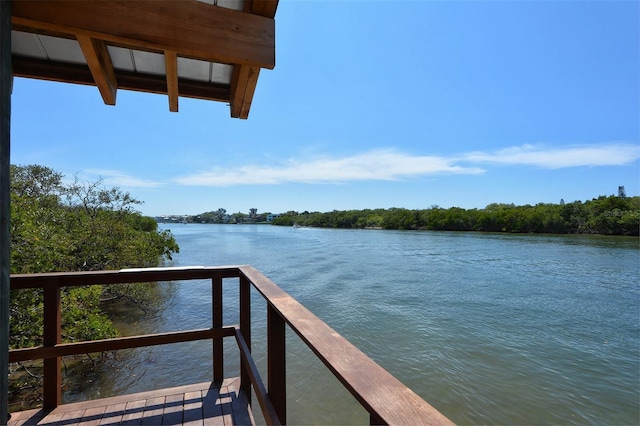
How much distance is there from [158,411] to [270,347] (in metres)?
1.11

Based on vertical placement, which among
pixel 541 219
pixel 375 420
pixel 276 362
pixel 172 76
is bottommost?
pixel 276 362

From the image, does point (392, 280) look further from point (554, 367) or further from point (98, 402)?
point (98, 402)

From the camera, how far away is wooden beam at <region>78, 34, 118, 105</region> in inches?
50.1

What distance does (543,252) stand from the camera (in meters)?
22.9

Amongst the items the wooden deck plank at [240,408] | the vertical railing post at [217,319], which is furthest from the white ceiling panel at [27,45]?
the wooden deck plank at [240,408]

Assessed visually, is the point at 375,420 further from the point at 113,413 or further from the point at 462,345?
the point at 462,345

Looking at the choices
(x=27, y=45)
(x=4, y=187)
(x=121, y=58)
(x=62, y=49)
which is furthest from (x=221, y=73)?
(x=4, y=187)

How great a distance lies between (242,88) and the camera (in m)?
1.71

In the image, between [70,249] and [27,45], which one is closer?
[27,45]

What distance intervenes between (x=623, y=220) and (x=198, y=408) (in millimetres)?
46026

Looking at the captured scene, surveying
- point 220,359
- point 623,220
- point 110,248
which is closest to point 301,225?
point 623,220

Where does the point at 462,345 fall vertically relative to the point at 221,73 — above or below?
below

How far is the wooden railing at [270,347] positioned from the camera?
589 mm

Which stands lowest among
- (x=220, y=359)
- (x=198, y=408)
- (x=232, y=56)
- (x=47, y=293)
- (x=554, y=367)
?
(x=554, y=367)
